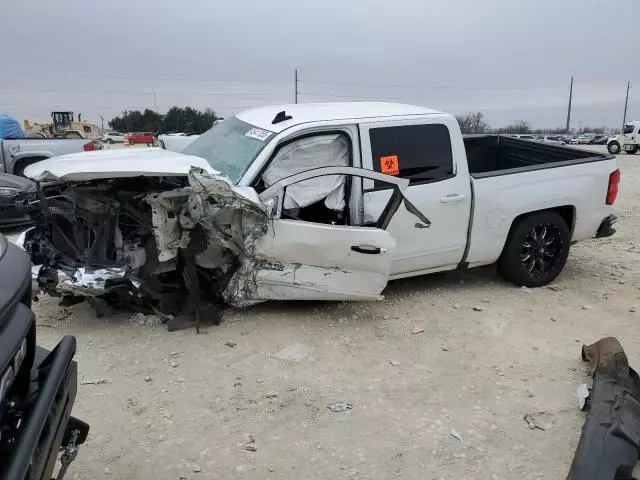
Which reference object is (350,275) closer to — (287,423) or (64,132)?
(287,423)

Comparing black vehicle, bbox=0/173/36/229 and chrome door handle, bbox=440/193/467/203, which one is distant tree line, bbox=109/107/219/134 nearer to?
black vehicle, bbox=0/173/36/229

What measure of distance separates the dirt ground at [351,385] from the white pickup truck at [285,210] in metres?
0.36

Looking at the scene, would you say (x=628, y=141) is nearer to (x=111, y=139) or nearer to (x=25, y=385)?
(x=111, y=139)

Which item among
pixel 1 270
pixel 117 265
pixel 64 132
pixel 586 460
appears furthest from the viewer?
pixel 64 132

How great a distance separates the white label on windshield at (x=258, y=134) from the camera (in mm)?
4703

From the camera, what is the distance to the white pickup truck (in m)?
4.25

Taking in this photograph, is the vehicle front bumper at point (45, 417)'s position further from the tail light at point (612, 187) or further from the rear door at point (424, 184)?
the tail light at point (612, 187)

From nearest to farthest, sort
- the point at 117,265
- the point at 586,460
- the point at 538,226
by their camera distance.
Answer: the point at 586,460, the point at 117,265, the point at 538,226

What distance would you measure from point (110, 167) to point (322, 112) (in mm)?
1948

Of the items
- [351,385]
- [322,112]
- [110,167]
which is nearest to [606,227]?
[322,112]

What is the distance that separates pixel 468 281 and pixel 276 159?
2657mm

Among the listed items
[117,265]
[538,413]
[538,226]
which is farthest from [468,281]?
[117,265]

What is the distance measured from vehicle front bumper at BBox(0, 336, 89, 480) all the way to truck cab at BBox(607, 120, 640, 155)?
3462cm

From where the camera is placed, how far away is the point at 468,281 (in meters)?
5.91
